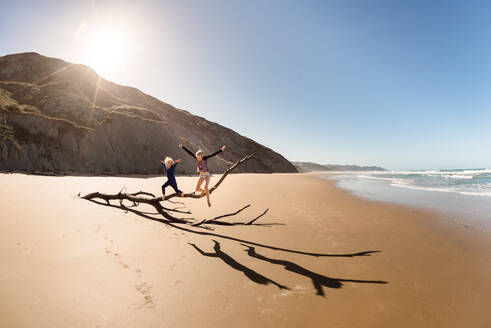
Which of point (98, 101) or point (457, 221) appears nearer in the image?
point (457, 221)

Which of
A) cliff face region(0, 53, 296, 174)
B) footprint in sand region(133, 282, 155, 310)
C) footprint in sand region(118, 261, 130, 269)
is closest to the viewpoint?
footprint in sand region(133, 282, 155, 310)

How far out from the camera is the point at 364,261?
17.1 feet

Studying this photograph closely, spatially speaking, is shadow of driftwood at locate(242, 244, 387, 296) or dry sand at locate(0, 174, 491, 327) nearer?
dry sand at locate(0, 174, 491, 327)

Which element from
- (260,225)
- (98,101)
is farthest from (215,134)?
(260,225)

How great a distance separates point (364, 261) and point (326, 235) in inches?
77.9

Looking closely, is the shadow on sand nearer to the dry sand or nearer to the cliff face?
the dry sand

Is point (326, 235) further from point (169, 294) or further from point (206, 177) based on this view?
point (169, 294)

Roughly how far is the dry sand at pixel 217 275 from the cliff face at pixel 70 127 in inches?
945

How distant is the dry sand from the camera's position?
2.86 meters

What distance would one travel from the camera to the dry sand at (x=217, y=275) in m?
2.86

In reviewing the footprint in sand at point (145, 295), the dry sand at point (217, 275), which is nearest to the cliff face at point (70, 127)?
the dry sand at point (217, 275)

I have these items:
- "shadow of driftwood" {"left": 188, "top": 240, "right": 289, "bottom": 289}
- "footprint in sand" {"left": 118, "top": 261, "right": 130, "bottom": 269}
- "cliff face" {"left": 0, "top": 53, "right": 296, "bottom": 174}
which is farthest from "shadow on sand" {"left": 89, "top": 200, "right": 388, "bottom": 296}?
"cliff face" {"left": 0, "top": 53, "right": 296, "bottom": 174}

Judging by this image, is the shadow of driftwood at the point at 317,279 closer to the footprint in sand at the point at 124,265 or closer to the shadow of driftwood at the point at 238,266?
the shadow of driftwood at the point at 238,266

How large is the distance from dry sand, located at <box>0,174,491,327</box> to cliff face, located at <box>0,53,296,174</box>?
78.8 feet
